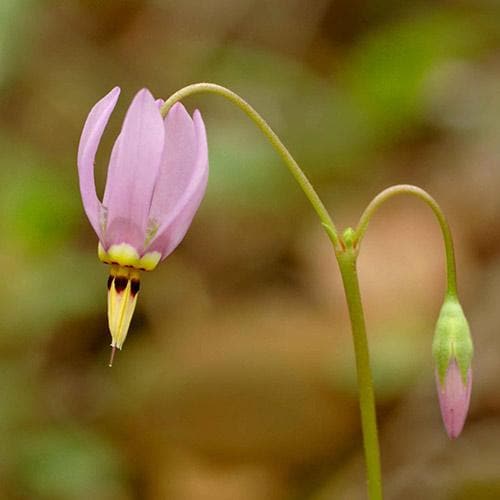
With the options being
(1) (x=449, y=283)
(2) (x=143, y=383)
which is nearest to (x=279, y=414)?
(2) (x=143, y=383)

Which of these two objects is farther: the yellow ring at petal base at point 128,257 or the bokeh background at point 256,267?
the bokeh background at point 256,267

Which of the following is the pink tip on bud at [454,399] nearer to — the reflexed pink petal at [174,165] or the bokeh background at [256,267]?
the reflexed pink petal at [174,165]

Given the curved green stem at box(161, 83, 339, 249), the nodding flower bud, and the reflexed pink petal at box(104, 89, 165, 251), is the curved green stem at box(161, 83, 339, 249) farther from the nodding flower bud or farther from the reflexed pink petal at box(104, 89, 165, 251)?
the nodding flower bud

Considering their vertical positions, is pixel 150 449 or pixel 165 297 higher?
pixel 165 297

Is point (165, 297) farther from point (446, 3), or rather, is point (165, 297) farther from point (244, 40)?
point (446, 3)

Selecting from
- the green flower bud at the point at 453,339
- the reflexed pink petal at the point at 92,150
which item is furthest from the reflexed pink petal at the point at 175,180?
the green flower bud at the point at 453,339

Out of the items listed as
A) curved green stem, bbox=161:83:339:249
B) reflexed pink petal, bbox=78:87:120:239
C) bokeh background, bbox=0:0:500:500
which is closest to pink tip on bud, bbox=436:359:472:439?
curved green stem, bbox=161:83:339:249
